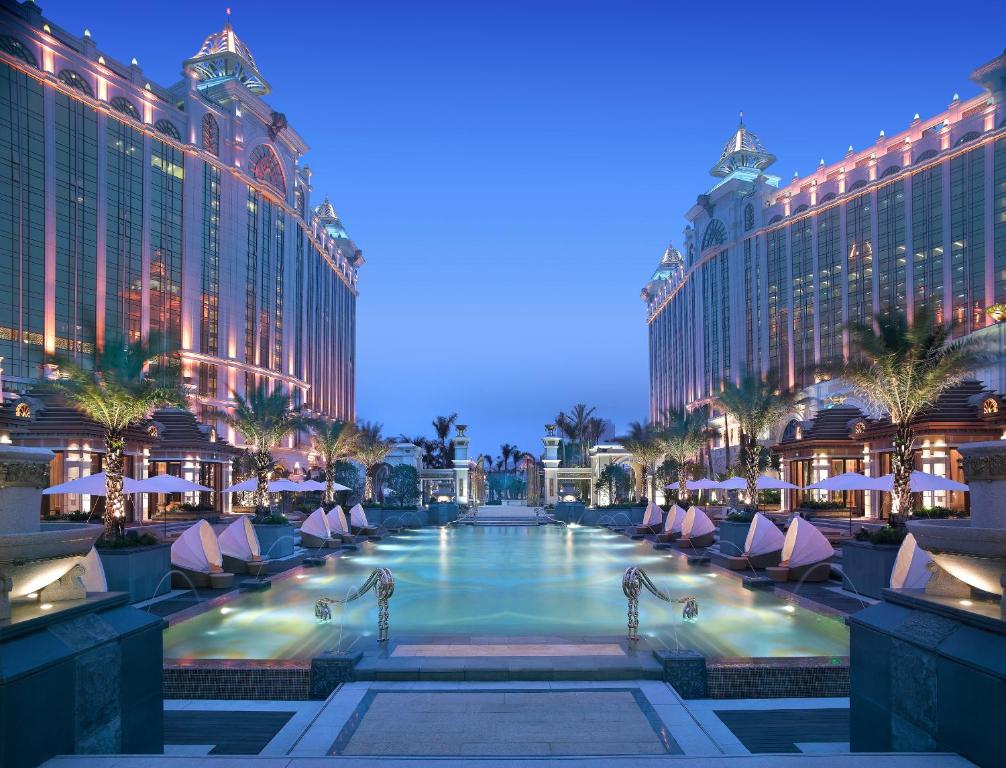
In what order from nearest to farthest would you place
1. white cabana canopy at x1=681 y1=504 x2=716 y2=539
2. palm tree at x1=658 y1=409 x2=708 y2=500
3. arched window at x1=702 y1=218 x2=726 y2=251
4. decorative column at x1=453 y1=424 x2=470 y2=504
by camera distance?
white cabana canopy at x1=681 y1=504 x2=716 y2=539, palm tree at x1=658 y1=409 x2=708 y2=500, decorative column at x1=453 y1=424 x2=470 y2=504, arched window at x1=702 y1=218 x2=726 y2=251

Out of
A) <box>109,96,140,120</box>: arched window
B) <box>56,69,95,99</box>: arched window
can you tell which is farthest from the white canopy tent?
<box>109,96,140,120</box>: arched window

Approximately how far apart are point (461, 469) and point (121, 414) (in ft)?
133

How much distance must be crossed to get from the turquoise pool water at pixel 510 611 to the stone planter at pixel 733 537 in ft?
4.81

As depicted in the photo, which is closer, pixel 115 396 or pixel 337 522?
pixel 115 396

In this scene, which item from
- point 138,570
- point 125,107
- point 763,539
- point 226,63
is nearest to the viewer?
point 138,570

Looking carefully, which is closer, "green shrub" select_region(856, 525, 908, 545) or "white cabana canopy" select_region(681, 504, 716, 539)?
"green shrub" select_region(856, 525, 908, 545)

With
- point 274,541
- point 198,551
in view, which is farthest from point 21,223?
point 198,551

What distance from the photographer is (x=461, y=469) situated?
2176 inches

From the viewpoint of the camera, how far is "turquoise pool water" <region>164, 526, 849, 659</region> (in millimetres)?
9883

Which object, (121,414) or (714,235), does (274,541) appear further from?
(714,235)

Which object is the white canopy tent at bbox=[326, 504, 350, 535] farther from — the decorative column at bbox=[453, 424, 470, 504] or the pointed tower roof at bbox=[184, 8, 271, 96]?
the pointed tower roof at bbox=[184, 8, 271, 96]

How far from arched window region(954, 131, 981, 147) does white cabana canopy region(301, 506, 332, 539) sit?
53.9 metres

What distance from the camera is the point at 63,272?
44031 mm

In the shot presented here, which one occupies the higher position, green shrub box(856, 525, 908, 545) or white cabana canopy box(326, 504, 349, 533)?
green shrub box(856, 525, 908, 545)
